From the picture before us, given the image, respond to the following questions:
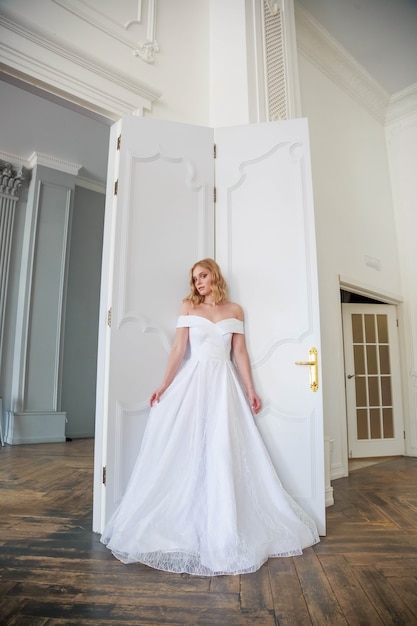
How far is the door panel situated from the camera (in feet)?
7.43

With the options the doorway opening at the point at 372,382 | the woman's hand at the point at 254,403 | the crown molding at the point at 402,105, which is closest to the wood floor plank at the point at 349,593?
the woman's hand at the point at 254,403

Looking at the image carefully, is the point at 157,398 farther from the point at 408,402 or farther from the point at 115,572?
the point at 408,402

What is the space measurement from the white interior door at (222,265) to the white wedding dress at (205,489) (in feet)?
0.61

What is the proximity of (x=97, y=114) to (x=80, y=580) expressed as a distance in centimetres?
256

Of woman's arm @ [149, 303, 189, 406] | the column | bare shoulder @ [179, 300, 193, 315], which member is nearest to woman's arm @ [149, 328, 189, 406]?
woman's arm @ [149, 303, 189, 406]

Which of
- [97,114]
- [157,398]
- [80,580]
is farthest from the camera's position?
[97,114]

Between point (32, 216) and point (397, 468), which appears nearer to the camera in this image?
point (397, 468)

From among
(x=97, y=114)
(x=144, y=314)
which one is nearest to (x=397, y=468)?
(x=144, y=314)

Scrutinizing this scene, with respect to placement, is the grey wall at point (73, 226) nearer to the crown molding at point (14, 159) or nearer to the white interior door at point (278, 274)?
the crown molding at point (14, 159)

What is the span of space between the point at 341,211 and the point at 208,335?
259 centimetres

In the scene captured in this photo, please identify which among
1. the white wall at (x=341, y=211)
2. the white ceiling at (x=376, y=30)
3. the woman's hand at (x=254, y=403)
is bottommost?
the woman's hand at (x=254, y=403)

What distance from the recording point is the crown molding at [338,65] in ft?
13.6

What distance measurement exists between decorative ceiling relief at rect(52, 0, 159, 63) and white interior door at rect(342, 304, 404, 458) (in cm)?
344

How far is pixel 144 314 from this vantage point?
7.86ft
